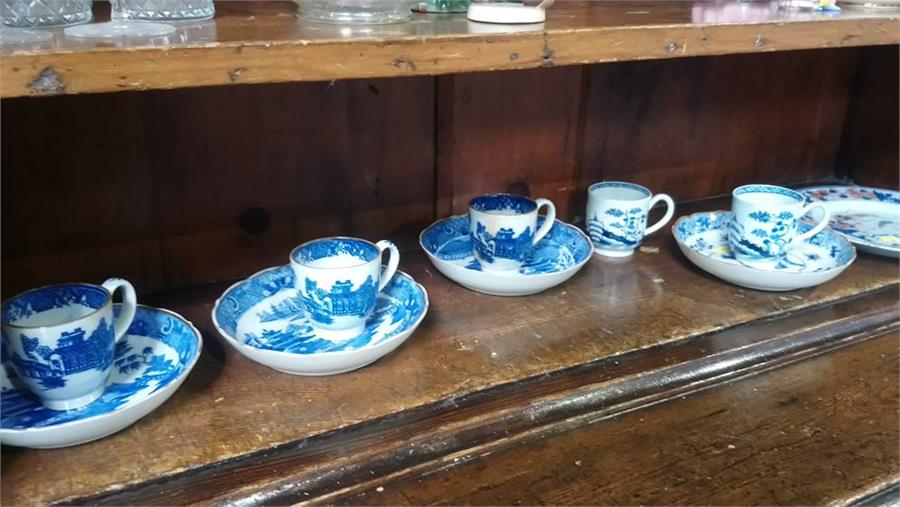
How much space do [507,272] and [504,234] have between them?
0.14ft

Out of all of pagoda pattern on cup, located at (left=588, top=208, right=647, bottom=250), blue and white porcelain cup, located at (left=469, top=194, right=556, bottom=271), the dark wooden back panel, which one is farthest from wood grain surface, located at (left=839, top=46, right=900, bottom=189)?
blue and white porcelain cup, located at (left=469, top=194, right=556, bottom=271)

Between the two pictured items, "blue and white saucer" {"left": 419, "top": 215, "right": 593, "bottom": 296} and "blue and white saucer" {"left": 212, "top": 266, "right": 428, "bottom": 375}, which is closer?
"blue and white saucer" {"left": 212, "top": 266, "right": 428, "bottom": 375}

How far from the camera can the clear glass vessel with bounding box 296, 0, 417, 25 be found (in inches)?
23.3

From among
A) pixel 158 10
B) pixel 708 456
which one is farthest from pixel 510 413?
pixel 158 10

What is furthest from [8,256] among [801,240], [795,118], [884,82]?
[884,82]

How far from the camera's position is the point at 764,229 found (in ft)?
2.60

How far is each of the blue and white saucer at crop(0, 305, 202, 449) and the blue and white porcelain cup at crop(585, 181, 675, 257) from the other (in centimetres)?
44

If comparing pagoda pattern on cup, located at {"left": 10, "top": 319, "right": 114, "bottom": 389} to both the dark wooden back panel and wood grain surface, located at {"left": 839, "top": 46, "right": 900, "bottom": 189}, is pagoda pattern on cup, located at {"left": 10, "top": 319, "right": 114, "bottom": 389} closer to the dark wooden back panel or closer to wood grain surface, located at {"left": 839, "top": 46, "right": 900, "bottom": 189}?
the dark wooden back panel

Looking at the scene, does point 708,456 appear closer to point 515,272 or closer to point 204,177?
point 515,272

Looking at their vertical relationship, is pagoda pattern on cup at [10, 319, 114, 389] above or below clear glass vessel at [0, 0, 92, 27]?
below

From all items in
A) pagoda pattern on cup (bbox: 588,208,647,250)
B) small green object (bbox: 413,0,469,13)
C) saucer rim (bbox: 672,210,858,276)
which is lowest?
saucer rim (bbox: 672,210,858,276)

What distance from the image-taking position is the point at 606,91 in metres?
0.90

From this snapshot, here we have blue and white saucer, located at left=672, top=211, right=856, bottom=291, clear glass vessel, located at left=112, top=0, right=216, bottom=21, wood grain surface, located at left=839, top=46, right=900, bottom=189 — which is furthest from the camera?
wood grain surface, located at left=839, top=46, right=900, bottom=189

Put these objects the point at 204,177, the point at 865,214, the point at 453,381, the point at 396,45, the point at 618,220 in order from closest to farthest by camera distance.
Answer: the point at 396,45
the point at 453,381
the point at 204,177
the point at 618,220
the point at 865,214
